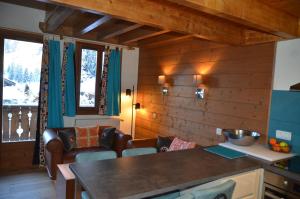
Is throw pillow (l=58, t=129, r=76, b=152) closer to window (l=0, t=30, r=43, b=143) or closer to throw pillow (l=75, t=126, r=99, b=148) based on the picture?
throw pillow (l=75, t=126, r=99, b=148)

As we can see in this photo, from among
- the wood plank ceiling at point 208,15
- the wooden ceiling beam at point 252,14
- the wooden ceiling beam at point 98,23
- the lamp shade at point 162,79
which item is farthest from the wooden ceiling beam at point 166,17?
the lamp shade at point 162,79

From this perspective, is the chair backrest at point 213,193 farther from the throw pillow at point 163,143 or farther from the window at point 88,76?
the window at point 88,76

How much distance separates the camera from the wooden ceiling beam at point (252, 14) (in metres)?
1.83

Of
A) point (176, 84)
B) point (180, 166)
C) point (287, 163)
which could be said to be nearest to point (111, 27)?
point (176, 84)

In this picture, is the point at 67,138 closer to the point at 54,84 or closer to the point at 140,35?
the point at 54,84

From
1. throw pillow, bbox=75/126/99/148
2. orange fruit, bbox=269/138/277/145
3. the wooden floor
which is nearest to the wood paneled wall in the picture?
orange fruit, bbox=269/138/277/145

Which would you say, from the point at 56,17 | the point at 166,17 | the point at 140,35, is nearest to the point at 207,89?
the point at 140,35

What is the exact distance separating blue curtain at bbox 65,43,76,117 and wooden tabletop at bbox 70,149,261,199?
2.79 meters

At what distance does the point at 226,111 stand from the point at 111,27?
2.55 m

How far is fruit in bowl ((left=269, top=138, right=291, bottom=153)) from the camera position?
8.25 feet

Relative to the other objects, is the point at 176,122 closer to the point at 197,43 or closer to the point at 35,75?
the point at 197,43

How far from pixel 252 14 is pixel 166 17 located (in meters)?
0.82

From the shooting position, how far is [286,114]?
2.67m

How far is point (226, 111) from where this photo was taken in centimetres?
336
